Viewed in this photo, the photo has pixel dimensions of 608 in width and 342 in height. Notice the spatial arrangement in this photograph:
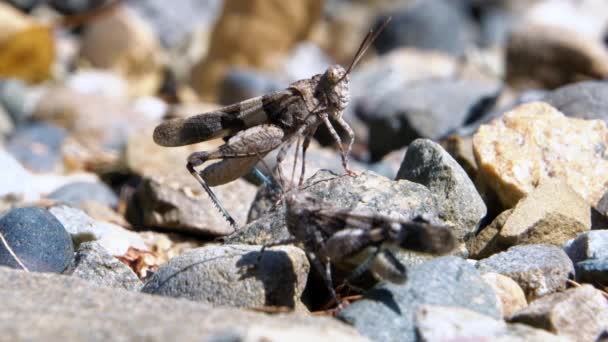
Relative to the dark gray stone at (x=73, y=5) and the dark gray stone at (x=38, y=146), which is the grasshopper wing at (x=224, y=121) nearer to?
the dark gray stone at (x=38, y=146)

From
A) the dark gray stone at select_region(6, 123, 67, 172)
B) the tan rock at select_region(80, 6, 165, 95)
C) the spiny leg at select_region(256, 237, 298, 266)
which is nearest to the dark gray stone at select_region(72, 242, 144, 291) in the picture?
the spiny leg at select_region(256, 237, 298, 266)

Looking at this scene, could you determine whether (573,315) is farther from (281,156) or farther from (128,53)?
(128,53)

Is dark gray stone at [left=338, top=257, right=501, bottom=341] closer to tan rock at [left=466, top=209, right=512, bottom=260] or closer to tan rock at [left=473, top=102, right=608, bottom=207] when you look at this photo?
tan rock at [left=466, top=209, right=512, bottom=260]

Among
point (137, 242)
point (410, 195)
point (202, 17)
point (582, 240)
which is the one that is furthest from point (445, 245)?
point (202, 17)

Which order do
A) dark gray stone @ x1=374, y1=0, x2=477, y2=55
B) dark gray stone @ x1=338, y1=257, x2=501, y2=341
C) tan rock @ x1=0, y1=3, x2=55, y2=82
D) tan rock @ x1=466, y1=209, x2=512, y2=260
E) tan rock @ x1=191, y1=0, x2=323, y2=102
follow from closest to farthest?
dark gray stone @ x1=338, y1=257, x2=501, y2=341 < tan rock @ x1=466, y1=209, x2=512, y2=260 < tan rock @ x1=0, y1=3, x2=55, y2=82 < tan rock @ x1=191, y1=0, x2=323, y2=102 < dark gray stone @ x1=374, y1=0, x2=477, y2=55

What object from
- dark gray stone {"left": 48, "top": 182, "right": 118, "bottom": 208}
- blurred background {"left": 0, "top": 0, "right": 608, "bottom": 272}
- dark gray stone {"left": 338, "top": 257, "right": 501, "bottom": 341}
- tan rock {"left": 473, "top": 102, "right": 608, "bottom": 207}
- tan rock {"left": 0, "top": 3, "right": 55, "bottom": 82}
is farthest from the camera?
tan rock {"left": 0, "top": 3, "right": 55, "bottom": 82}
